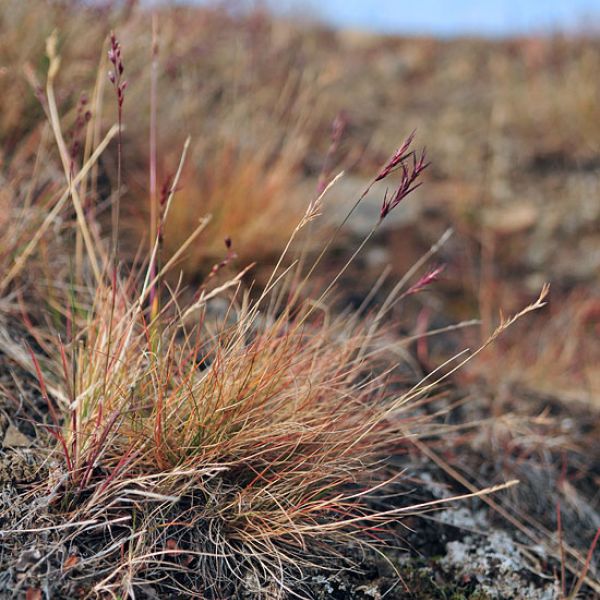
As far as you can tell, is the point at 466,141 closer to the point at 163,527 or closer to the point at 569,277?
the point at 569,277

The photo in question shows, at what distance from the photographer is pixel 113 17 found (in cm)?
307

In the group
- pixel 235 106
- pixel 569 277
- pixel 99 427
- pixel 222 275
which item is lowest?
pixel 569 277

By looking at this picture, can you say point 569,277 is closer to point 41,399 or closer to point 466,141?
point 466,141

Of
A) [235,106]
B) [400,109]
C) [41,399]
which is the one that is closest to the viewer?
[41,399]

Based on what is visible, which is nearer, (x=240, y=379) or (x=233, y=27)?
(x=240, y=379)

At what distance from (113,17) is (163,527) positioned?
2482 millimetres

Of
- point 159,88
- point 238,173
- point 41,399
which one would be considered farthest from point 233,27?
point 41,399

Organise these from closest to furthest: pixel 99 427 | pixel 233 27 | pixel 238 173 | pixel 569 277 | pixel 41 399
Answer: pixel 99 427 → pixel 41 399 → pixel 238 173 → pixel 569 277 → pixel 233 27

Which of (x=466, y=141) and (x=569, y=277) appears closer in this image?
(x=569, y=277)

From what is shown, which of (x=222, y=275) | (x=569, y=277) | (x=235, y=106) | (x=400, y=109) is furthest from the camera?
(x=400, y=109)

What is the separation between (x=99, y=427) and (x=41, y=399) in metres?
0.42

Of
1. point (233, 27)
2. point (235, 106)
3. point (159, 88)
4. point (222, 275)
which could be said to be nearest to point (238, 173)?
point (222, 275)

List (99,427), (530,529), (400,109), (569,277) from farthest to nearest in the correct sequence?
(400,109) < (569,277) < (530,529) < (99,427)

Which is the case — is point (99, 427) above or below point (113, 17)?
below
